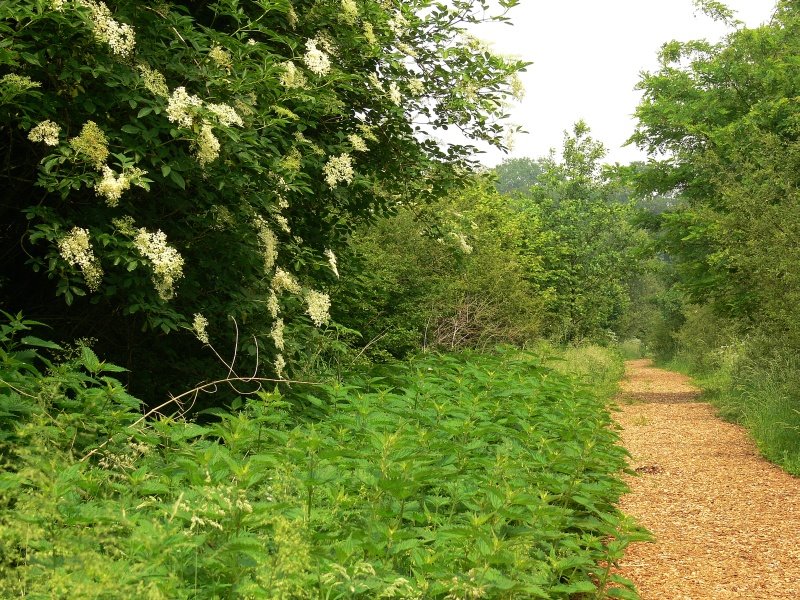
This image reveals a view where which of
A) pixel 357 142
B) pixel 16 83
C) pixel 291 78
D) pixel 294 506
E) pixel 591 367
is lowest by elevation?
→ pixel 591 367

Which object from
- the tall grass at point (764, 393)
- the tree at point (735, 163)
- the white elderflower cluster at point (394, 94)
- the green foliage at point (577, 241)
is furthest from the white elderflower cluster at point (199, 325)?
the green foliage at point (577, 241)

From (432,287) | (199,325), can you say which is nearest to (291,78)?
(199,325)

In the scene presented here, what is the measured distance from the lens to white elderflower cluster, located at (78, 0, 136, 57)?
4.87 meters

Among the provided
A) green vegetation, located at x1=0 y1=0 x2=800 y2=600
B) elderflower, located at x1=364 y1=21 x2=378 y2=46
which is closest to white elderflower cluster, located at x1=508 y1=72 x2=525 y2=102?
green vegetation, located at x1=0 y1=0 x2=800 y2=600

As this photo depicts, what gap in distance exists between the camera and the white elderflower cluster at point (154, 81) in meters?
5.16

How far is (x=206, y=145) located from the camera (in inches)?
203

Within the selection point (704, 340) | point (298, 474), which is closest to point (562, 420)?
point (298, 474)

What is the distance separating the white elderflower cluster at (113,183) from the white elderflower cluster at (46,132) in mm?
357

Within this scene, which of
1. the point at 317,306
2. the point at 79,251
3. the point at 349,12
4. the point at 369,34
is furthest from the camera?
the point at 369,34

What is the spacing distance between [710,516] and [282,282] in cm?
453

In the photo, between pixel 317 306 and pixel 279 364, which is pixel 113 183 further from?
pixel 317 306

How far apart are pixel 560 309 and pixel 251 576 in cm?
2712

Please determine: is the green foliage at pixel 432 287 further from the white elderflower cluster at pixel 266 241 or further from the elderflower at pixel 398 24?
the white elderflower cluster at pixel 266 241

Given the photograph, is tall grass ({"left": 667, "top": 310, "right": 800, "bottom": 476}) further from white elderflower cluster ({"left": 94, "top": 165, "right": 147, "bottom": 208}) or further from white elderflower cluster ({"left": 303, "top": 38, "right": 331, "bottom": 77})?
white elderflower cluster ({"left": 94, "top": 165, "right": 147, "bottom": 208})
